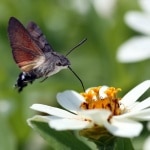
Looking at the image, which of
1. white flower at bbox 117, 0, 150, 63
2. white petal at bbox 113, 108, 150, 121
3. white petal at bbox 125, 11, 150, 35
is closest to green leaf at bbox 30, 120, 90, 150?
white petal at bbox 113, 108, 150, 121

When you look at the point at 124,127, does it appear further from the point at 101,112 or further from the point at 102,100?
the point at 102,100

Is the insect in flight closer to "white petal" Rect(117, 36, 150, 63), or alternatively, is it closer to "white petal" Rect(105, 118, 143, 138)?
"white petal" Rect(105, 118, 143, 138)

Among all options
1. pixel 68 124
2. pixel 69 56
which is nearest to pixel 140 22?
pixel 69 56

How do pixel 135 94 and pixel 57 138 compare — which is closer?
pixel 57 138

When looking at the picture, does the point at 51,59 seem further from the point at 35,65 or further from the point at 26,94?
the point at 26,94

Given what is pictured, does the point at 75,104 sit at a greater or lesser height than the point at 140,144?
greater

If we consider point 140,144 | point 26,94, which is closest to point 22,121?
point 26,94

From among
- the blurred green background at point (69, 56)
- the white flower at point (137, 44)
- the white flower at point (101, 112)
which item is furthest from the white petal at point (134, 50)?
the white flower at point (101, 112)
